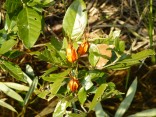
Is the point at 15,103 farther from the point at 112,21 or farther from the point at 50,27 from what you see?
the point at 112,21

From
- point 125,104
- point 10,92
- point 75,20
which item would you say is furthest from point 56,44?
point 125,104

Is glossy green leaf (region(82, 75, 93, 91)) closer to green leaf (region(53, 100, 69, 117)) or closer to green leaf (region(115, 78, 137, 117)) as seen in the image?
green leaf (region(53, 100, 69, 117))

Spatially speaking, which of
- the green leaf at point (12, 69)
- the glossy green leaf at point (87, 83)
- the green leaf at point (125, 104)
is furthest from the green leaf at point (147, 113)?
the green leaf at point (12, 69)

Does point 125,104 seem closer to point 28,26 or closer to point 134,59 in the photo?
point 134,59

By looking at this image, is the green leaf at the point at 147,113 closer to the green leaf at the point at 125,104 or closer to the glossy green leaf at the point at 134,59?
the green leaf at the point at 125,104

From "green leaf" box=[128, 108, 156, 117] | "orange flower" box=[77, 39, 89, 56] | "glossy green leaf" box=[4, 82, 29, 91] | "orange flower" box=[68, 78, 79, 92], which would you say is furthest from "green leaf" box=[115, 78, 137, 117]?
"orange flower" box=[77, 39, 89, 56]

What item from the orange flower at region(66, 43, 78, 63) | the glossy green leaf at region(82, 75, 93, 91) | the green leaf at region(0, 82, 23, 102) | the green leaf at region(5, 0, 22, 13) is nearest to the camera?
the orange flower at region(66, 43, 78, 63)
